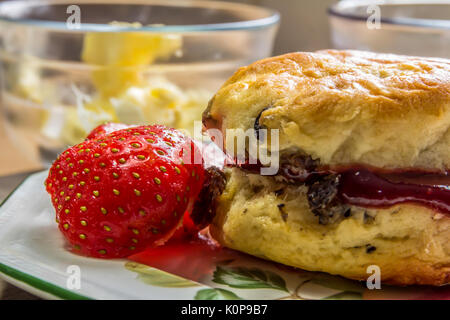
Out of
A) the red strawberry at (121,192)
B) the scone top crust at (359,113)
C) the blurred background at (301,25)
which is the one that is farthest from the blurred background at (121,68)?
the blurred background at (301,25)

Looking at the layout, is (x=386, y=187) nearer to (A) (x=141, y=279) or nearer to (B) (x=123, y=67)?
(A) (x=141, y=279)

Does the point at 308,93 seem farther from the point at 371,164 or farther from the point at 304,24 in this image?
the point at 304,24

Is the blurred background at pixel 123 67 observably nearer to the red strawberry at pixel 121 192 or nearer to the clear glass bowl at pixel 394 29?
the clear glass bowl at pixel 394 29

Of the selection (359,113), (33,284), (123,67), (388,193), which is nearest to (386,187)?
(388,193)

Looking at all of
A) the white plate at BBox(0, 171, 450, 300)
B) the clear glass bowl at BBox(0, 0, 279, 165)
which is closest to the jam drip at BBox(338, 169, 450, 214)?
the white plate at BBox(0, 171, 450, 300)

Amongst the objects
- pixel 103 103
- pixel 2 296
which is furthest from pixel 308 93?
pixel 103 103

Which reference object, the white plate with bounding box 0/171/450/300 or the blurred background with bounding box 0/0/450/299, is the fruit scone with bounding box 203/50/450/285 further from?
the blurred background with bounding box 0/0/450/299
